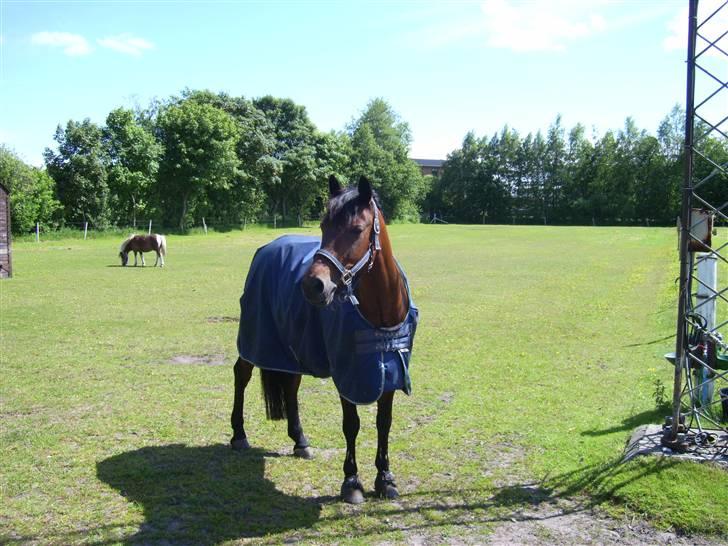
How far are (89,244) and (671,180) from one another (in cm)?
6259

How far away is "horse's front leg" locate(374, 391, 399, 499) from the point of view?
14.1ft

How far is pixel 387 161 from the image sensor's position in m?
72.1

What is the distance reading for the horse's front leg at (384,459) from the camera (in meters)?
4.30

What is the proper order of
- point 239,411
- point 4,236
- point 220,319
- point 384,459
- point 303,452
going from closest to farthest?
point 384,459 → point 303,452 → point 239,411 → point 220,319 → point 4,236

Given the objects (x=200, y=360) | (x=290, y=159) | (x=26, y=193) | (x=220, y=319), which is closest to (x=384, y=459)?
(x=200, y=360)

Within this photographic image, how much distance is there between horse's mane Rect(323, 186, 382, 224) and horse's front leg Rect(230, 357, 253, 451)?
2262 mm

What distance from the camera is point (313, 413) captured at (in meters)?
6.31

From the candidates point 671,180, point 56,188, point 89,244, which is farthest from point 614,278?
point 671,180

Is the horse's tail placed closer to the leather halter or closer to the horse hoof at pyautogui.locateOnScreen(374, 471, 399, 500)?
the horse hoof at pyautogui.locateOnScreen(374, 471, 399, 500)

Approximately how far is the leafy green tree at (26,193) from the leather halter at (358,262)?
4024 centimetres

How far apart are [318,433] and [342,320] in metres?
2.10

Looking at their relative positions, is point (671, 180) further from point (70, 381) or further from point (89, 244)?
point (70, 381)

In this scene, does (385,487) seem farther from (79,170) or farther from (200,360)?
(79,170)

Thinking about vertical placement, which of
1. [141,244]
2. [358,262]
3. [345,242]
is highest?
[345,242]
